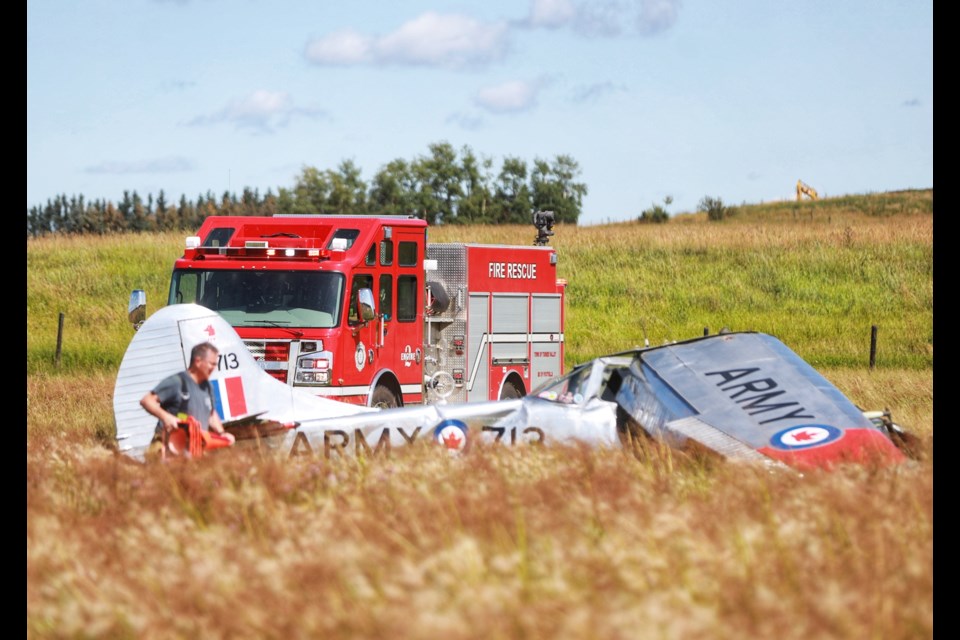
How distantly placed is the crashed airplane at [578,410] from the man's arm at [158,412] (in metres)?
0.68

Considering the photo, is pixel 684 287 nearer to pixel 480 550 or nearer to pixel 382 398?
pixel 382 398

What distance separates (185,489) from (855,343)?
105ft

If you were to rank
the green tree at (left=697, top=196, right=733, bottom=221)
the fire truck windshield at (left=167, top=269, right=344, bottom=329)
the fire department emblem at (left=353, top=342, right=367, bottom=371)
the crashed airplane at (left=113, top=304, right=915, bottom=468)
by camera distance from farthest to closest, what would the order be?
the green tree at (left=697, top=196, right=733, bottom=221) < the fire department emblem at (left=353, top=342, right=367, bottom=371) < the fire truck windshield at (left=167, top=269, right=344, bottom=329) < the crashed airplane at (left=113, top=304, right=915, bottom=468)

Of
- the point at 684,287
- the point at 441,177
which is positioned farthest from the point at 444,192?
the point at 684,287

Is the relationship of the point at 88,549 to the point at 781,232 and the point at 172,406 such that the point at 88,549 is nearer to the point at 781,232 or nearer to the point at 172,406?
the point at 172,406

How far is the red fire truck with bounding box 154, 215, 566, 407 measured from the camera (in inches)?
591

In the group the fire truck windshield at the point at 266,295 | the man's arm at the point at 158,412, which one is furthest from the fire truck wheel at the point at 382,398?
the man's arm at the point at 158,412

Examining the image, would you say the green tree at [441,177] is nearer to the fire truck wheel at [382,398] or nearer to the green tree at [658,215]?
the green tree at [658,215]

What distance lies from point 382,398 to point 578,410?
227 inches

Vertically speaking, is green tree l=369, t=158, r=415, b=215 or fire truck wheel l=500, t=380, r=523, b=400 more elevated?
green tree l=369, t=158, r=415, b=215

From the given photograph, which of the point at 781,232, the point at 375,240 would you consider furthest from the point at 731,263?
the point at 375,240

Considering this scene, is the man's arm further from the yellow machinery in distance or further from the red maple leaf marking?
the yellow machinery in distance

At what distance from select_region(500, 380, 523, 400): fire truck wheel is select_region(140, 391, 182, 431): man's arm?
9951mm

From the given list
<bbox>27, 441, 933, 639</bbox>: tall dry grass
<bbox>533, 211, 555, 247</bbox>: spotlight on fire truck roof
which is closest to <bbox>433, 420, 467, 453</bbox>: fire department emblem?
<bbox>27, 441, 933, 639</bbox>: tall dry grass
